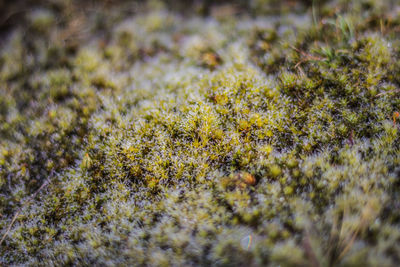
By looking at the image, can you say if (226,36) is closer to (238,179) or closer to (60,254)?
(238,179)

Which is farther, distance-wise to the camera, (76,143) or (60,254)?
(76,143)

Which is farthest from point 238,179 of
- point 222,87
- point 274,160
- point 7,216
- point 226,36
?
point 7,216

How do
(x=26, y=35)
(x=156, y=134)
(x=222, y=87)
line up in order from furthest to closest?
(x=26, y=35), (x=222, y=87), (x=156, y=134)

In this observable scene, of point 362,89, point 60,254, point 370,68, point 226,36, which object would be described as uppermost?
point 226,36

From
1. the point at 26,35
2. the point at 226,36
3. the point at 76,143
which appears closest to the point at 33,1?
the point at 26,35

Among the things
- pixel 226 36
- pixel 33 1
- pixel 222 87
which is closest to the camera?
pixel 222 87

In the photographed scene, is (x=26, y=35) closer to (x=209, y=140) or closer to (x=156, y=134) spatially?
(x=156, y=134)

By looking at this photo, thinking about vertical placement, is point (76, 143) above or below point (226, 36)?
below
